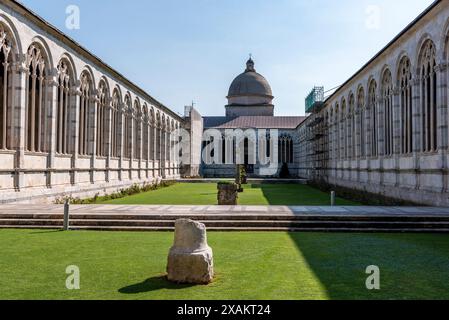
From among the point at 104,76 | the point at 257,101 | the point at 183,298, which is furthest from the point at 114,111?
the point at 257,101

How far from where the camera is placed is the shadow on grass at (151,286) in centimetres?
686

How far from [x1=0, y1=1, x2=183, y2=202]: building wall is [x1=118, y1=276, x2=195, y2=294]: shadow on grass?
1153 centimetres

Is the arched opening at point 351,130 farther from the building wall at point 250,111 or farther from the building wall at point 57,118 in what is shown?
the building wall at point 250,111

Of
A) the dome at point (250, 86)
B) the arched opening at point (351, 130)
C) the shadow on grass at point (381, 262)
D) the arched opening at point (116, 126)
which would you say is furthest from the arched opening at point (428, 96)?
the dome at point (250, 86)

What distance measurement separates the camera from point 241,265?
862 cm

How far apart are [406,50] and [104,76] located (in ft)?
55.8

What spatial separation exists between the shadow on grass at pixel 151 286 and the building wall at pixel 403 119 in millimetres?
13082

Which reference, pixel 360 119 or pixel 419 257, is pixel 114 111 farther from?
pixel 419 257

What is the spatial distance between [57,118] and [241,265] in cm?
1659

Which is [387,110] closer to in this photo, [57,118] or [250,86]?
[57,118]

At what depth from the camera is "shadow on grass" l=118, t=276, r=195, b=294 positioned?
6855 millimetres

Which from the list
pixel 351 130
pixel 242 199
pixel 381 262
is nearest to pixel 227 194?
pixel 242 199

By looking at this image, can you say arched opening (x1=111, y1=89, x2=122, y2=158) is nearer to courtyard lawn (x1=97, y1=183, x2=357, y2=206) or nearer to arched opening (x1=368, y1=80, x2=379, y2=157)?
courtyard lawn (x1=97, y1=183, x2=357, y2=206)

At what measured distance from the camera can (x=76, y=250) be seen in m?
10.1
